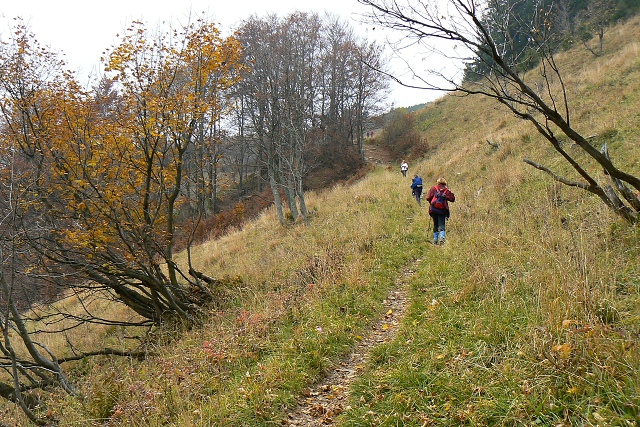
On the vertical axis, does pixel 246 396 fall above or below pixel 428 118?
below

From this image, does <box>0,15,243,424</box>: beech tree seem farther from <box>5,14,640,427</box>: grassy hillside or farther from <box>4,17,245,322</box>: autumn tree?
<box>5,14,640,427</box>: grassy hillside

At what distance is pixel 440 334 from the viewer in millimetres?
3977

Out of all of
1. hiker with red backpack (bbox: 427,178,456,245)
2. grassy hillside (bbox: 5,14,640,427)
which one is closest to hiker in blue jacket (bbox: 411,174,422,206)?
grassy hillside (bbox: 5,14,640,427)

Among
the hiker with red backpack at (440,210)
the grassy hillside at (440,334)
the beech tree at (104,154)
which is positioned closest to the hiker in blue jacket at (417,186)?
the grassy hillside at (440,334)

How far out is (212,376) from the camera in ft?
14.4

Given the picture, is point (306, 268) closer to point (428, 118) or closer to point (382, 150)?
point (382, 150)

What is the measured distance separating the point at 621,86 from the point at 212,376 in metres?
15.6

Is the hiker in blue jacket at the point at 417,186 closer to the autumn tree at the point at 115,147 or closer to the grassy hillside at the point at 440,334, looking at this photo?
the grassy hillside at the point at 440,334

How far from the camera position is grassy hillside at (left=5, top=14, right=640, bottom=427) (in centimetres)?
273

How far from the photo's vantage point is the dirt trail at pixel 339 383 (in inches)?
141

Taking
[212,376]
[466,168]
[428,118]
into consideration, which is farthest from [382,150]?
[212,376]

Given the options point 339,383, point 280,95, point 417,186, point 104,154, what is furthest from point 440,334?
point 280,95

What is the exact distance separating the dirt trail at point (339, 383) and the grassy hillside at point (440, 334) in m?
0.11

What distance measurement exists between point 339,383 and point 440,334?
1.20 metres
